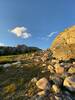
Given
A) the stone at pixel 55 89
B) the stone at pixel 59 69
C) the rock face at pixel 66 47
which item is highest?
the rock face at pixel 66 47

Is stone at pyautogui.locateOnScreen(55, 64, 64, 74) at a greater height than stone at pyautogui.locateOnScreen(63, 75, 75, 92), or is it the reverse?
stone at pyautogui.locateOnScreen(55, 64, 64, 74)

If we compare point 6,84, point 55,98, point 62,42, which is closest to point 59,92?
point 55,98

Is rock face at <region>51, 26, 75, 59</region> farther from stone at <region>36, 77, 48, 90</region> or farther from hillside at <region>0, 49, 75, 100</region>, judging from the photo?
stone at <region>36, 77, 48, 90</region>

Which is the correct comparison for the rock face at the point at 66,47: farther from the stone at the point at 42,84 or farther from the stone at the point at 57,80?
the stone at the point at 42,84

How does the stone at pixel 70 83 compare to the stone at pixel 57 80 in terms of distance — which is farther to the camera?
the stone at pixel 57 80

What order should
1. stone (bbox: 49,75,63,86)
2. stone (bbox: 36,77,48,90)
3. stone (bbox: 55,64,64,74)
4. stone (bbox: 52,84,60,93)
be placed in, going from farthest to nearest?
stone (bbox: 55,64,64,74) < stone (bbox: 49,75,63,86) < stone (bbox: 36,77,48,90) < stone (bbox: 52,84,60,93)

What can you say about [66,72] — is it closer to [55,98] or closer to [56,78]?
[56,78]

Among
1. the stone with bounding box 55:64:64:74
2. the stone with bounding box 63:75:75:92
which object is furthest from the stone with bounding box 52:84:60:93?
the stone with bounding box 55:64:64:74

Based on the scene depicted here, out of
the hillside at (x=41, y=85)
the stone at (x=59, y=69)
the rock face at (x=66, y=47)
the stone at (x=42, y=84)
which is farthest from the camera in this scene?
the rock face at (x=66, y=47)

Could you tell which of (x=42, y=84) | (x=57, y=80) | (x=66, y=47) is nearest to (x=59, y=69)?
(x=57, y=80)

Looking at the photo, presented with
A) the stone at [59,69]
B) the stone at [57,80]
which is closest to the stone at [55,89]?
the stone at [57,80]

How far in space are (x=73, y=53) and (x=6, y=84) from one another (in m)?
9.29

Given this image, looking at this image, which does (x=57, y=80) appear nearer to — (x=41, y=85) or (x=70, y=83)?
(x=70, y=83)

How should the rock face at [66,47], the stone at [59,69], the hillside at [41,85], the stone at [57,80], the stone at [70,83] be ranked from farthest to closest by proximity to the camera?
the rock face at [66,47] < the stone at [59,69] < the stone at [57,80] < the stone at [70,83] < the hillside at [41,85]
